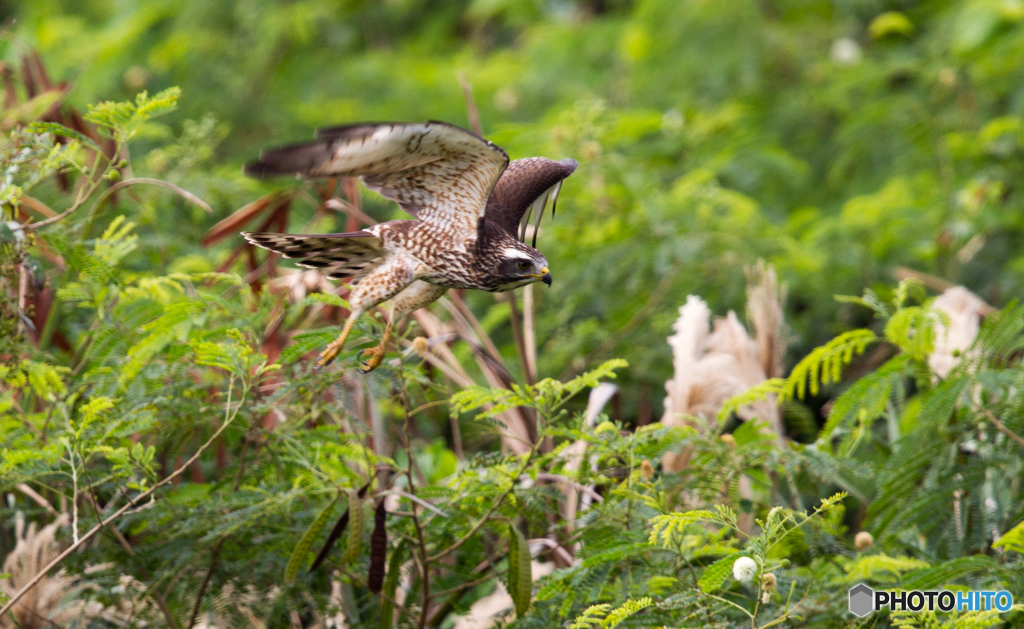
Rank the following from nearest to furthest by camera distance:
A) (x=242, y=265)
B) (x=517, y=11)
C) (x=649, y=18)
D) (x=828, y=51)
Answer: (x=242, y=265)
(x=649, y=18)
(x=828, y=51)
(x=517, y=11)

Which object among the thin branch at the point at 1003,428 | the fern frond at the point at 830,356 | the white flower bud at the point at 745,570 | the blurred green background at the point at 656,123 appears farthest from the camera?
the blurred green background at the point at 656,123

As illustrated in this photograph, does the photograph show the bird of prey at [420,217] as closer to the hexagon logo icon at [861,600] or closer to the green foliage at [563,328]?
the green foliage at [563,328]

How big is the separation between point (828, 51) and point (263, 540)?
→ 6.27 m

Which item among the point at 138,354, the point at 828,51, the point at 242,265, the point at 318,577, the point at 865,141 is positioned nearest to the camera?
the point at 138,354

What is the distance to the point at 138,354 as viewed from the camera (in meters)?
2.40

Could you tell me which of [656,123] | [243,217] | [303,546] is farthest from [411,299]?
[656,123]

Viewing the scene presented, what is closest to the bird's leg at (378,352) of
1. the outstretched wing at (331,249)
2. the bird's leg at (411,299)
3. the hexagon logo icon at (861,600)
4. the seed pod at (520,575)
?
the bird's leg at (411,299)

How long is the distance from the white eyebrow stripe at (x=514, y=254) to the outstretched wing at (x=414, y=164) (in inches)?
3.3

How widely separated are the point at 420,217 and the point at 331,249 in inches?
7.1

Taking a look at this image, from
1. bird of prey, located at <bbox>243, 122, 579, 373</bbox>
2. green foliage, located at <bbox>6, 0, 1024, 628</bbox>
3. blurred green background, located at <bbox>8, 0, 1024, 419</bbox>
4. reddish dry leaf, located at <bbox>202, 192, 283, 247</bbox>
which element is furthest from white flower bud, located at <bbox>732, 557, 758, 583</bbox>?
blurred green background, located at <bbox>8, 0, 1024, 419</bbox>

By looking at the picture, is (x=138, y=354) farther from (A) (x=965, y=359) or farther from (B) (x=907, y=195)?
(B) (x=907, y=195)

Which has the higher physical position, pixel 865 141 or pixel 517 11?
pixel 517 11

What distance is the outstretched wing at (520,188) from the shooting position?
5.86 ft

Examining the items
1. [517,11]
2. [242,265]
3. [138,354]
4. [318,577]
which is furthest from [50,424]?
[517,11]
